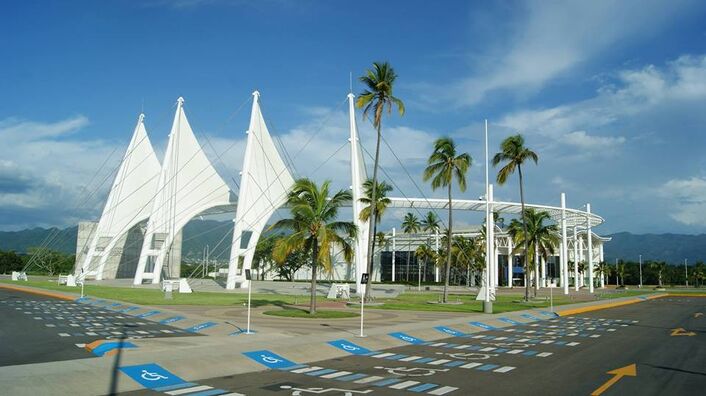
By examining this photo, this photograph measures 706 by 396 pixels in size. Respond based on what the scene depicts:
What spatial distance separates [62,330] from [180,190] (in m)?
56.1

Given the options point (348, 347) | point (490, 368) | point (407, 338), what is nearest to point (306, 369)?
point (348, 347)

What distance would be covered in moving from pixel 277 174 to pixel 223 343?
177 ft

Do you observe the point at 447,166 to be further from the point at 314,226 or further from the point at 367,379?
the point at 367,379

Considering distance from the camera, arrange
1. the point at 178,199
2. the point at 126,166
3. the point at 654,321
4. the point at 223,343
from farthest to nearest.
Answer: the point at 126,166 → the point at 178,199 → the point at 654,321 → the point at 223,343

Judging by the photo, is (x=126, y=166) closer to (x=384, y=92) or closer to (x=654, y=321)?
(x=384, y=92)

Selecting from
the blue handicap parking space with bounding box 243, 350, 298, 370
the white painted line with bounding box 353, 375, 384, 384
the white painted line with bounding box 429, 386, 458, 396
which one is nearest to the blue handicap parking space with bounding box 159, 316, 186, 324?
the blue handicap parking space with bounding box 243, 350, 298, 370

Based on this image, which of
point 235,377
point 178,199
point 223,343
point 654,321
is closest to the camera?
point 235,377

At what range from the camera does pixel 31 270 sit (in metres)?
116

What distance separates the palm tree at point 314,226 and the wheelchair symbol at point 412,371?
13308 mm

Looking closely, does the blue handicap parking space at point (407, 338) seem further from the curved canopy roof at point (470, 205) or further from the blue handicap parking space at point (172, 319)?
the curved canopy roof at point (470, 205)

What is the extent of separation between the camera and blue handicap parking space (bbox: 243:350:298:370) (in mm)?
14211

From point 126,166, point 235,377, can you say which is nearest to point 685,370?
point 235,377

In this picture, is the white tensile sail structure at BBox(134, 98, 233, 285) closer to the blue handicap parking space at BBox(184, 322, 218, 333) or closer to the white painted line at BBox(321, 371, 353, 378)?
the blue handicap parking space at BBox(184, 322, 218, 333)

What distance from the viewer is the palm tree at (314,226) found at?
1085 inches
